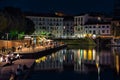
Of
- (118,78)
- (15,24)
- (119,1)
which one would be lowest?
(118,78)

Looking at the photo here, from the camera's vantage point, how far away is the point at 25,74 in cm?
2045

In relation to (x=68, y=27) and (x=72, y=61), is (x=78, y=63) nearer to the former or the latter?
(x=72, y=61)

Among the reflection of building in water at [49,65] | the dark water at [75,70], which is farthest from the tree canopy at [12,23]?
the reflection of building in water at [49,65]

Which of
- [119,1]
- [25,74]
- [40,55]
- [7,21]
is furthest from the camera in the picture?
[119,1]

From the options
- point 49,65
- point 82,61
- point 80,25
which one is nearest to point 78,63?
point 82,61

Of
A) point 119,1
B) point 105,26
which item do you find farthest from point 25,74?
point 119,1

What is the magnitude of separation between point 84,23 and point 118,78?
99009 millimetres

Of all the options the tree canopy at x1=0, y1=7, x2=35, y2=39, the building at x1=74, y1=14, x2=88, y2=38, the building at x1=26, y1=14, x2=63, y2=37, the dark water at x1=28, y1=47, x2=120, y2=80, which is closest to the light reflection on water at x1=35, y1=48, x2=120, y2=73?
the dark water at x1=28, y1=47, x2=120, y2=80

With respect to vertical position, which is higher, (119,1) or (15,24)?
(119,1)

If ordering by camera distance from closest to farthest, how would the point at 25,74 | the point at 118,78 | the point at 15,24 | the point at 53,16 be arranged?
the point at 25,74 < the point at 118,78 < the point at 15,24 < the point at 53,16

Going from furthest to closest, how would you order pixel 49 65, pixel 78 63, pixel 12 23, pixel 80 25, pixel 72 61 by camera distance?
pixel 80 25
pixel 12 23
pixel 72 61
pixel 78 63
pixel 49 65

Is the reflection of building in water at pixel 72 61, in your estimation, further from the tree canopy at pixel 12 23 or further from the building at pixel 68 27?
the building at pixel 68 27

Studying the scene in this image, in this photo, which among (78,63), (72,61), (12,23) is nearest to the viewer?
(78,63)

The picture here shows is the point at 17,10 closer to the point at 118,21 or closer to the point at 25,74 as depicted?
the point at 118,21
